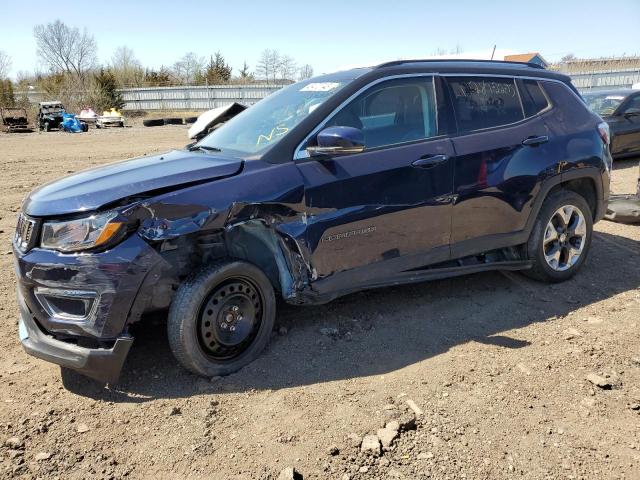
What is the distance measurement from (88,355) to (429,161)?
2.59 metres

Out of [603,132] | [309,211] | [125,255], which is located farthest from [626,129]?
[125,255]

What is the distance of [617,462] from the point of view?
8.23ft

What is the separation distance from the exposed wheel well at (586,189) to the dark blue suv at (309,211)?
4 centimetres

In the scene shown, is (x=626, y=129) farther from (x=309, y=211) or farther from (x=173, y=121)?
(x=173, y=121)

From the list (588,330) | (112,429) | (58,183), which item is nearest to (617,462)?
(588,330)

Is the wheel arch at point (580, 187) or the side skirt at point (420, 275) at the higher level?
the wheel arch at point (580, 187)

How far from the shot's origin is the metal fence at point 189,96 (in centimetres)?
3628

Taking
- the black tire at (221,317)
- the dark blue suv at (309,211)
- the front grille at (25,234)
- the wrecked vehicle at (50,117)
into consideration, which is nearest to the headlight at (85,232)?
the dark blue suv at (309,211)

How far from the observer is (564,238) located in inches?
186

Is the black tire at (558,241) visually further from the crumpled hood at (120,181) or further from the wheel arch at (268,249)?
the crumpled hood at (120,181)

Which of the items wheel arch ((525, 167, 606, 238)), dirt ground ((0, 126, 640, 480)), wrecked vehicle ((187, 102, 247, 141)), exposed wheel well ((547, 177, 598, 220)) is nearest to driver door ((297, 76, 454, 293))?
dirt ground ((0, 126, 640, 480))

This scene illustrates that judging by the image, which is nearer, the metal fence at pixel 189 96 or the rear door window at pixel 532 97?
the rear door window at pixel 532 97

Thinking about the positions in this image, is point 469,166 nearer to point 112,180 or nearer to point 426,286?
point 426,286

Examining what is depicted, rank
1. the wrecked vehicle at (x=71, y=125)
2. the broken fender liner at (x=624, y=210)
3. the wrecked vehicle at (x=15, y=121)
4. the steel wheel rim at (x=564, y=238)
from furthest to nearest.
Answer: the wrecked vehicle at (x=15, y=121) → the wrecked vehicle at (x=71, y=125) → the broken fender liner at (x=624, y=210) → the steel wheel rim at (x=564, y=238)
